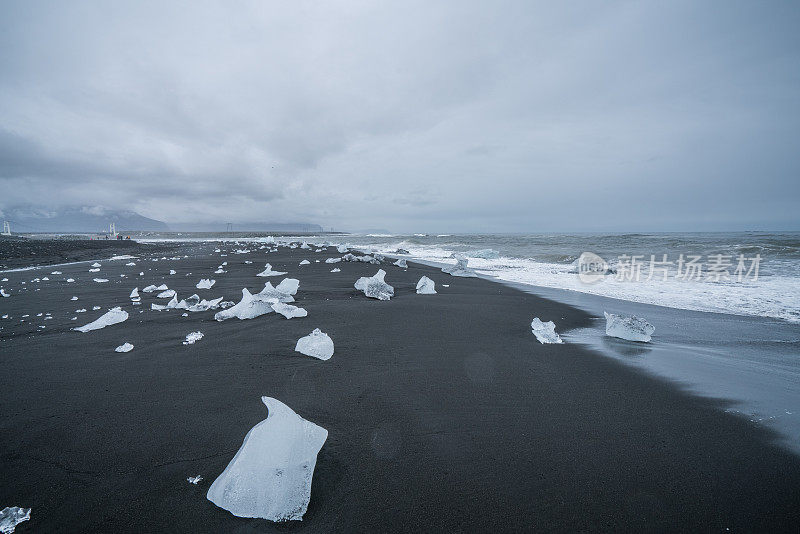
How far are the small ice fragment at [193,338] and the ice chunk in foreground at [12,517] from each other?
2284mm

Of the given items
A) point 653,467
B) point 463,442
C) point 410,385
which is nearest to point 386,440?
point 463,442

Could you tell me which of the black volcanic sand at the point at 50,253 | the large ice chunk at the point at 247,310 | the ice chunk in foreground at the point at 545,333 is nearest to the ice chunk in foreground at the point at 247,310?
the large ice chunk at the point at 247,310

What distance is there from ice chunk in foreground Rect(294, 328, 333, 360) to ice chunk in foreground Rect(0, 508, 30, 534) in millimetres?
2038

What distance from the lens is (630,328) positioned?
13.8ft

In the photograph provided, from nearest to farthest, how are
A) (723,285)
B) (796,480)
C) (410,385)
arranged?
(796,480) → (410,385) → (723,285)

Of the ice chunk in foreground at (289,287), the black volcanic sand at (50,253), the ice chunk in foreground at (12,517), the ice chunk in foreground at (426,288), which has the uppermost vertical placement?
the ice chunk in foreground at (289,287)

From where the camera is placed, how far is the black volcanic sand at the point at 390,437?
150 centimetres

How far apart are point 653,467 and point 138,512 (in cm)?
269

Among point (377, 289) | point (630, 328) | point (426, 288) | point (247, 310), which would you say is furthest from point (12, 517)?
point (426, 288)

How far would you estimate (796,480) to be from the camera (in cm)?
176

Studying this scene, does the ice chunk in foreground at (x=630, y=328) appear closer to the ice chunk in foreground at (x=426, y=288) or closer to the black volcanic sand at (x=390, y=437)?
the black volcanic sand at (x=390, y=437)

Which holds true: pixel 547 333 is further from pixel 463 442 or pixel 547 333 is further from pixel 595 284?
pixel 595 284

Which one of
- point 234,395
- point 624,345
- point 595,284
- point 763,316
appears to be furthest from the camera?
point 595,284

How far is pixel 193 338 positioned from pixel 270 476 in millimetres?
2835
